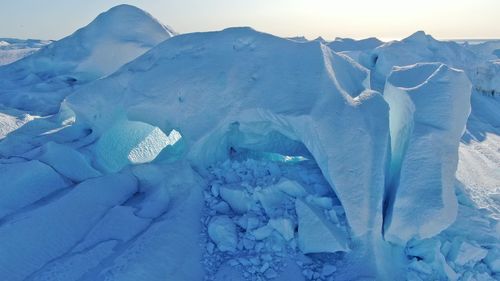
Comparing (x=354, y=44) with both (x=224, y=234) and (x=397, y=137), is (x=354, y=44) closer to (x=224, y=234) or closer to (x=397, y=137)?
(x=397, y=137)

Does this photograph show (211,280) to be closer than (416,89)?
Yes

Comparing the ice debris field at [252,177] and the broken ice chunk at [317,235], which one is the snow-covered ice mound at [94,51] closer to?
the ice debris field at [252,177]

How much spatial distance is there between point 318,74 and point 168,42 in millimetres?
2524

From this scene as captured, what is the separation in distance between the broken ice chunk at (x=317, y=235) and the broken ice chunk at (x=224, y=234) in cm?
60

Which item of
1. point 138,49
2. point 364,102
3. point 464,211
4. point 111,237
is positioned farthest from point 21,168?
point 138,49

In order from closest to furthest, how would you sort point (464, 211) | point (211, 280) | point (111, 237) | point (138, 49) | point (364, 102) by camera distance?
point (211, 280) → point (111, 237) → point (464, 211) → point (364, 102) → point (138, 49)

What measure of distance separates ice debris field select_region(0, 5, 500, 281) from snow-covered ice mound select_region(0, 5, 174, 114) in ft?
13.5

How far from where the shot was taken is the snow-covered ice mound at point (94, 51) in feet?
31.5

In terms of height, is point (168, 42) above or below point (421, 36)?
above

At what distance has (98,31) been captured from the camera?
32.5 feet

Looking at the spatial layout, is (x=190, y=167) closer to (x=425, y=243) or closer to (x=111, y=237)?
(x=111, y=237)

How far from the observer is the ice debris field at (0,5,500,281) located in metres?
3.39

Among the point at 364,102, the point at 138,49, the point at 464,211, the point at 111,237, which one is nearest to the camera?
the point at 111,237

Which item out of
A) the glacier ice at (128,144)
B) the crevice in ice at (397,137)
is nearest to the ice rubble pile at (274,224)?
the crevice in ice at (397,137)
